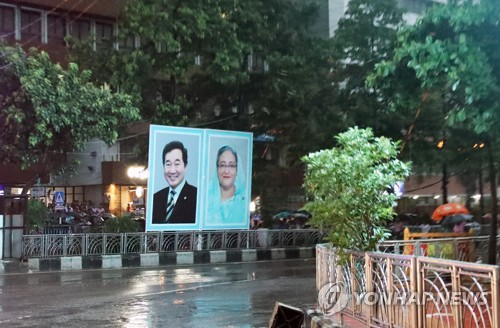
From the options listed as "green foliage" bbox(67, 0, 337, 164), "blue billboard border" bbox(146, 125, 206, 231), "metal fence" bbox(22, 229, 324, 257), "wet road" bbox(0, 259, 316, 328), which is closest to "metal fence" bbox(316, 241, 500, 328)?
"wet road" bbox(0, 259, 316, 328)

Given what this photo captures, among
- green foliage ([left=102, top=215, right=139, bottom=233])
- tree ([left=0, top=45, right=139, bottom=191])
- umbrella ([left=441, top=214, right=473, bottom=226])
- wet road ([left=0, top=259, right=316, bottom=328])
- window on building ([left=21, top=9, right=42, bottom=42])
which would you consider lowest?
wet road ([left=0, top=259, right=316, bottom=328])

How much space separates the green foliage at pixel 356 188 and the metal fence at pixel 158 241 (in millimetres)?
11322

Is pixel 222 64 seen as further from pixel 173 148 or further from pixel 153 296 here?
pixel 153 296

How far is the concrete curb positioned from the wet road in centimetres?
93

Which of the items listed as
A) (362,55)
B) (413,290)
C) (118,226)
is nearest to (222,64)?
(362,55)

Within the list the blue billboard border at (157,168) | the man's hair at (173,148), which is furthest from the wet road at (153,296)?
the man's hair at (173,148)

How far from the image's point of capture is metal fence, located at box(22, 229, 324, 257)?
16219mm

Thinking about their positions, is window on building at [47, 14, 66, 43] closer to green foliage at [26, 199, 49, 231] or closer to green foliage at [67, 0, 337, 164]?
green foliage at [67, 0, 337, 164]

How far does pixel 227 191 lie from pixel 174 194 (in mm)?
→ 1938

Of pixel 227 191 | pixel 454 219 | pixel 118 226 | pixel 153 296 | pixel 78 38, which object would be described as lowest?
pixel 153 296

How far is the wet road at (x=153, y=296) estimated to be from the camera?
8633mm

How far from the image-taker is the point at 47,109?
50.6 ft

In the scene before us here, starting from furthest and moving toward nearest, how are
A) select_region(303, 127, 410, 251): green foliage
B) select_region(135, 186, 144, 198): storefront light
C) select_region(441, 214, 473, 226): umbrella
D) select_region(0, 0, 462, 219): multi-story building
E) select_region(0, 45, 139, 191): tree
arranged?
select_region(135, 186, 144, 198): storefront light < select_region(0, 0, 462, 219): multi-story building < select_region(0, 45, 139, 191): tree < select_region(441, 214, 473, 226): umbrella < select_region(303, 127, 410, 251): green foliage
